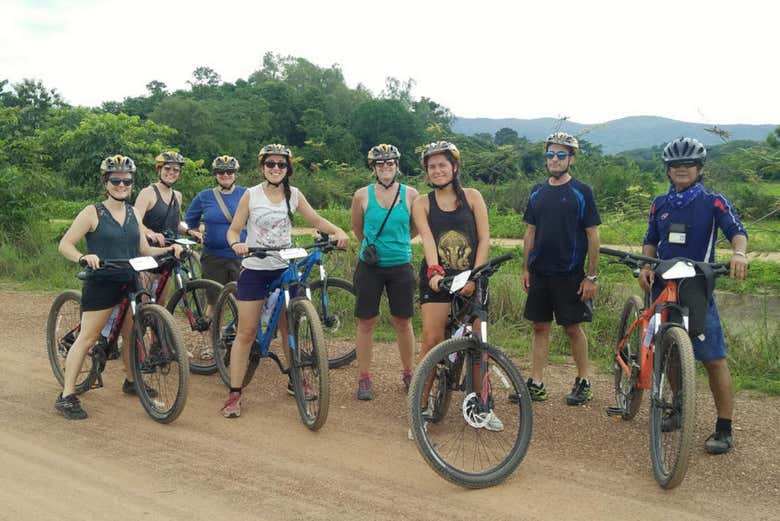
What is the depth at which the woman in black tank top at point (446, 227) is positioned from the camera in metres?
5.10

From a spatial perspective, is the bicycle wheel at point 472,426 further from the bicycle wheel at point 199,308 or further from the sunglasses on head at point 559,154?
the bicycle wheel at point 199,308

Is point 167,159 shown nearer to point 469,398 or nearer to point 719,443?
point 469,398

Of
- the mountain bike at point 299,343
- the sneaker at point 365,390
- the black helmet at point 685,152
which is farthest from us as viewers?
the sneaker at point 365,390

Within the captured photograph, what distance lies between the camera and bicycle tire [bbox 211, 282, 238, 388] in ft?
21.4

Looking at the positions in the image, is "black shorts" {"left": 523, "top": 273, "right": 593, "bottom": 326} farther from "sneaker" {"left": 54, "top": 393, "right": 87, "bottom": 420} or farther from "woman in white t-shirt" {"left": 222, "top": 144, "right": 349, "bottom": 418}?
"sneaker" {"left": 54, "top": 393, "right": 87, "bottom": 420}

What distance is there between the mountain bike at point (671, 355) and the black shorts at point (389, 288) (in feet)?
5.39

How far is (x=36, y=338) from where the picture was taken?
27.5 feet

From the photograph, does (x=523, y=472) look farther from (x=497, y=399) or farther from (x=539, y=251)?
(x=539, y=251)

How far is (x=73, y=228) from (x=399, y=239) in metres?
2.45

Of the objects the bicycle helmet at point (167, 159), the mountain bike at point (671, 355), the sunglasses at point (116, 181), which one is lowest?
the mountain bike at point (671, 355)

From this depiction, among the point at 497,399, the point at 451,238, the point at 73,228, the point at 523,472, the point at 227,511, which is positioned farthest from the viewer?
the point at 497,399

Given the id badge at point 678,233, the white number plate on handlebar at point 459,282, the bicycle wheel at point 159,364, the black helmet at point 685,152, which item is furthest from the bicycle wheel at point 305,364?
the black helmet at point 685,152

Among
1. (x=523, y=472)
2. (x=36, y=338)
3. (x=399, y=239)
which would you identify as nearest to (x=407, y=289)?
(x=399, y=239)

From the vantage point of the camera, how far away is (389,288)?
6.00m
